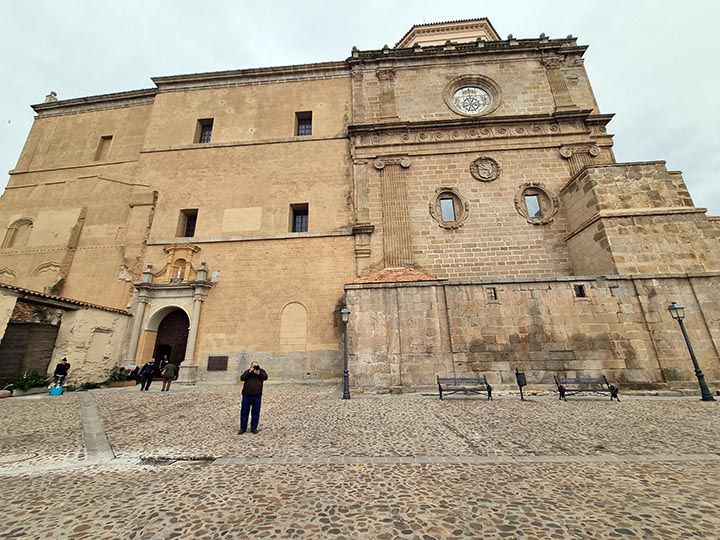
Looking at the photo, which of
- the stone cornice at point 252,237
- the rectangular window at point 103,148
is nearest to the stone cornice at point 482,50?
the stone cornice at point 252,237

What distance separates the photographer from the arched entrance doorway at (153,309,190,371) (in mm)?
14430

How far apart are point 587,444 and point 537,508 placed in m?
2.54

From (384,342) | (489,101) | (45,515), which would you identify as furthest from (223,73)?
(45,515)

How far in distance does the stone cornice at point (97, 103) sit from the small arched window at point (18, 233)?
880cm

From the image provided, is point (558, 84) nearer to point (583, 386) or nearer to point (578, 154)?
point (578, 154)

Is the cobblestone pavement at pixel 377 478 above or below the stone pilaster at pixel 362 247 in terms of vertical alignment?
below

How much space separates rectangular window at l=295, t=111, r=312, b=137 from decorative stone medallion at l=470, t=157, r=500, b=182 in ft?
33.0

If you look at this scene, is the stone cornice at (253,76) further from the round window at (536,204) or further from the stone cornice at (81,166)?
the round window at (536,204)

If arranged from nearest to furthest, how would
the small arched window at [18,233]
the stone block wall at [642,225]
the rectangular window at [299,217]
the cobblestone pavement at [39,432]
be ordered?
the cobblestone pavement at [39,432], the stone block wall at [642,225], the rectangular window at [299,217], the small arched window at [18,233]

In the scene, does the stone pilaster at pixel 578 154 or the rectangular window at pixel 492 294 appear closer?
the rectangular window at pixel 492 294

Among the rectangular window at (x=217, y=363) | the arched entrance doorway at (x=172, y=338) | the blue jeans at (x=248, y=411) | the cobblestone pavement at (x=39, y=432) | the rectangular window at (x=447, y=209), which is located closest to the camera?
the cobblestone pavement at (x=39, y=432)

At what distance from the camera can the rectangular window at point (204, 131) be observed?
18703mm

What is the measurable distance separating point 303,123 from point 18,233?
18459mm

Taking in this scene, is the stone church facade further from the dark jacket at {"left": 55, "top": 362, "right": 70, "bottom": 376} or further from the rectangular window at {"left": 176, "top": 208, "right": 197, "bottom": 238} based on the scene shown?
the dark jacket at {"left": 55, "top": 362, "right": 70, "bottom": 376}
